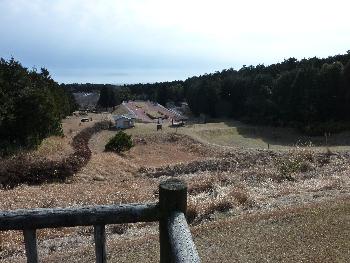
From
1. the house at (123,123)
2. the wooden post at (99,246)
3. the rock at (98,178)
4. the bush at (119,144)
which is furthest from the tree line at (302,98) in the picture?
the wooden post at (99,246)

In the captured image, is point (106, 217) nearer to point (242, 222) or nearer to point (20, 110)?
point (242, 222)

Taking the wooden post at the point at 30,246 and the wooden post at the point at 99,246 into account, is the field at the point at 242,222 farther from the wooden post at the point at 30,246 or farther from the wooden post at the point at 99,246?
the wooden post at the point at 30,246

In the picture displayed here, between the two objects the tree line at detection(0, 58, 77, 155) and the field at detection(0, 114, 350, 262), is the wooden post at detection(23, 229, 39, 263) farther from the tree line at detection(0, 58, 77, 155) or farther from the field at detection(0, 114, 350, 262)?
the tree line at detection(0, 58, 77, 155)

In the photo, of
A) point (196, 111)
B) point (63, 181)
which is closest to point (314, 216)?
point (63, 181)

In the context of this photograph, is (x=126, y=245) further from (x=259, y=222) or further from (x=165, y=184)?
(x=165, y=184)

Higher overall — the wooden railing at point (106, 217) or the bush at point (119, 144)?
the wooden railing at point (106, 217)

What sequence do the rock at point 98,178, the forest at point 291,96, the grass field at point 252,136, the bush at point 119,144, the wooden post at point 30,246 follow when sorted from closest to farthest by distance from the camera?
the wooden post at point 30,246
the rock at point 98,178
the bush at point 119,144
the grass field at point 252,136
the forest at point 291,96

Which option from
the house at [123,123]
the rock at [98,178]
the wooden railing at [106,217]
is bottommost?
the rock at [98,178]

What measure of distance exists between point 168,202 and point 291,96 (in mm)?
49923

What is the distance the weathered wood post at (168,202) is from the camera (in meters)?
3.23

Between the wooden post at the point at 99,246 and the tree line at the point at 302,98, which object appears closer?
the wooden post at the point at 99,246

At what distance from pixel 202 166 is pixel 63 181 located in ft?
28.5

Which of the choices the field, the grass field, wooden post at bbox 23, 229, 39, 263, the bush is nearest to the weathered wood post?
wooden post at bbox 23, 229, 39, 263

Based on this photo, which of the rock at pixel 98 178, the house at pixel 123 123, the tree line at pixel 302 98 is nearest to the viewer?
the rock at pixel 98 178
